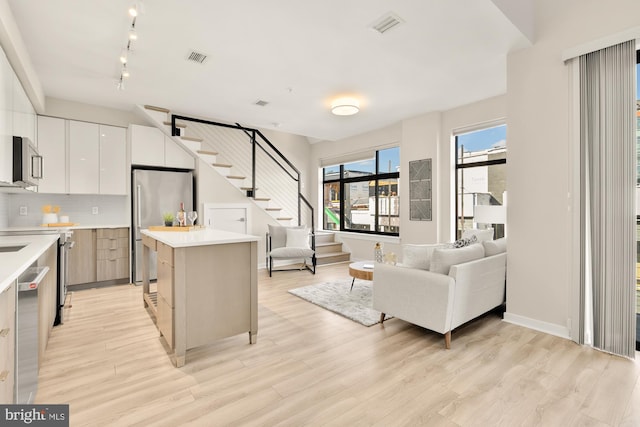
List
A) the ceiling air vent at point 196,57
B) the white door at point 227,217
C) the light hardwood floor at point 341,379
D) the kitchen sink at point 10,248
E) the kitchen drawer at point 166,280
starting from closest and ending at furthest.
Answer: the light hardwood floor at point 341,379 < the kitchen sink at point 10,248 < the kitchen drawer at point 166,280 < the ceiling air vent at point 196,57 < the white door at point 227,217

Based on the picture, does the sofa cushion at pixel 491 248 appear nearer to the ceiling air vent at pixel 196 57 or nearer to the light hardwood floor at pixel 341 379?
the light hardwood floor at pixel 341 379

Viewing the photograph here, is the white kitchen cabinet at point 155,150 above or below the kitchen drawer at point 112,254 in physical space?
above

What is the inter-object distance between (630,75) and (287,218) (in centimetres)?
523

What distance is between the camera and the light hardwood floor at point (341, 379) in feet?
6.01

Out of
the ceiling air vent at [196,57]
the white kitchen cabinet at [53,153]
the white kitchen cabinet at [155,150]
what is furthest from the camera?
the white kitchen cabinet at [155,150]

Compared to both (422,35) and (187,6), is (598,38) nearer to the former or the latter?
(422,35)

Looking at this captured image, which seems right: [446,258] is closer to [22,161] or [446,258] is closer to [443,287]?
[443,287]

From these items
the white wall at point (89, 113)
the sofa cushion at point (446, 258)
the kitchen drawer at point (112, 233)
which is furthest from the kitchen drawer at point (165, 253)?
the white wall at point (89, 113)

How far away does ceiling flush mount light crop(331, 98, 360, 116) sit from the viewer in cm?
460

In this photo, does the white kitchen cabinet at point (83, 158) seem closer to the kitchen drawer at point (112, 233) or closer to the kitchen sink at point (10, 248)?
the kitchen drawer at point (112, 233)

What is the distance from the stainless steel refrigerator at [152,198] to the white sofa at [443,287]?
3.58m

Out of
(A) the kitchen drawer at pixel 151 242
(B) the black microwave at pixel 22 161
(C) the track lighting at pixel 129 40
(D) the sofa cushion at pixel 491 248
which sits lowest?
(D) the sofa cushion at pixel 491 248

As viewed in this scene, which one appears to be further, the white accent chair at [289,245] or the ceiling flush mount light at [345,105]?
the white accent chair at [289,245]

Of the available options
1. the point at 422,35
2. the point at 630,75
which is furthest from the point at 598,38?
the point at 422,35
